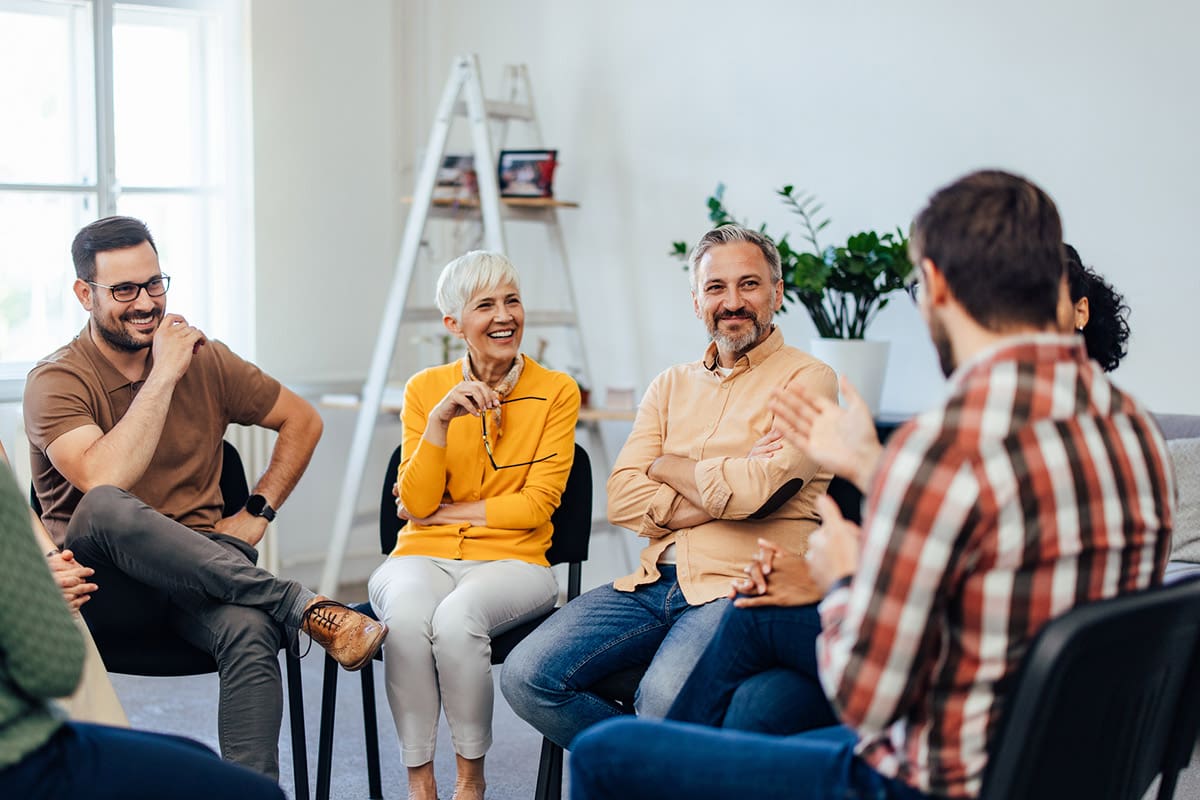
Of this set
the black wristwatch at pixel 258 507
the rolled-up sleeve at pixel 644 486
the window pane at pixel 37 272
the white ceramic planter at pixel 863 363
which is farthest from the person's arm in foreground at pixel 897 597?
the window pane at pixel 37 272

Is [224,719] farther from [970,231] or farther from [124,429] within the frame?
[970,231]

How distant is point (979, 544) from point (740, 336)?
1.21 m

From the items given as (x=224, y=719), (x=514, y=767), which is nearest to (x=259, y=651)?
(x=224, y=719)

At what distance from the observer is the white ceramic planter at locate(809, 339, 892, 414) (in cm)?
307

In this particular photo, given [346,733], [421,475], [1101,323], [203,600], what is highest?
[1101,323]

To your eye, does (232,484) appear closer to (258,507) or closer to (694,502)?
(258,507)

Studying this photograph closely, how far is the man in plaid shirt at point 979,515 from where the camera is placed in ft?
3.71

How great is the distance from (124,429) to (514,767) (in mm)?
1180

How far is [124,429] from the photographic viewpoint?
233cm

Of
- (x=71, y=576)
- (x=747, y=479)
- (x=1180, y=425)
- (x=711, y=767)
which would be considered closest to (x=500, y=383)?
(x=747, y=479)

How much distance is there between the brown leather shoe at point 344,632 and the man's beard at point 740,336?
849mm

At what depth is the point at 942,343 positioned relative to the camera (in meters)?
1.26

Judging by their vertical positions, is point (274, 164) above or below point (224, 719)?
above

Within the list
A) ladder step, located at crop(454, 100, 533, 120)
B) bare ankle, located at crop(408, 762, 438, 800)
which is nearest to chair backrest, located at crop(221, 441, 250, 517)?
bare ankle, located at crop(408, 762, 438, 800)
